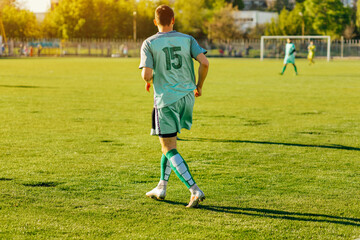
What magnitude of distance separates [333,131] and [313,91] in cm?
942

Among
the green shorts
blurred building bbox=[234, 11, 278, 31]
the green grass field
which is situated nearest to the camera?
the green grass field

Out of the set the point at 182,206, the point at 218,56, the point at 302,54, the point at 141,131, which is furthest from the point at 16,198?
the point at 218,56

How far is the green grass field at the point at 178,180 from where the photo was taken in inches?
172

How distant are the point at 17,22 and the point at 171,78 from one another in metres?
85.6

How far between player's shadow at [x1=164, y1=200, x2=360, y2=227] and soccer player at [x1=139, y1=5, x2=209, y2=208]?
9.1 inches

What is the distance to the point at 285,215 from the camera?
4703mm

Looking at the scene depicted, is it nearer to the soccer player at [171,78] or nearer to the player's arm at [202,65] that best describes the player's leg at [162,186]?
the soccer player at [171,78]

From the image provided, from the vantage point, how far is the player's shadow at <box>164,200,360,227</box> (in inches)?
180

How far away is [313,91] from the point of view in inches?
749

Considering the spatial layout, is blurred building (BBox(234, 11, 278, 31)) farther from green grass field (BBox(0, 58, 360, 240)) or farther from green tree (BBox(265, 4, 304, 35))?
green grass field (BBox(0, 58, 360, 240))

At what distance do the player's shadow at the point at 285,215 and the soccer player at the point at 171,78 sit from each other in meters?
0.23

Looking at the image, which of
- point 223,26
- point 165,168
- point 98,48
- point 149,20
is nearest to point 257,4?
point 149,20

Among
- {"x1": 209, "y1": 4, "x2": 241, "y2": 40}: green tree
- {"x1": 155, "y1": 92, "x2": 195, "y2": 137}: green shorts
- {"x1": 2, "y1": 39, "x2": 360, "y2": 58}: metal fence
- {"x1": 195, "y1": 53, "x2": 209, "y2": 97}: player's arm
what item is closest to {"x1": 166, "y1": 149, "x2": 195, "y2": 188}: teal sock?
{"x1": 155, "y1": 92, "x2": 195, "y2": 137}: green shorts

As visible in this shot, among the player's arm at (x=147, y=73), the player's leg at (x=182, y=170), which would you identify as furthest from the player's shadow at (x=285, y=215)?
the player's arm at (x=147, y=73)
